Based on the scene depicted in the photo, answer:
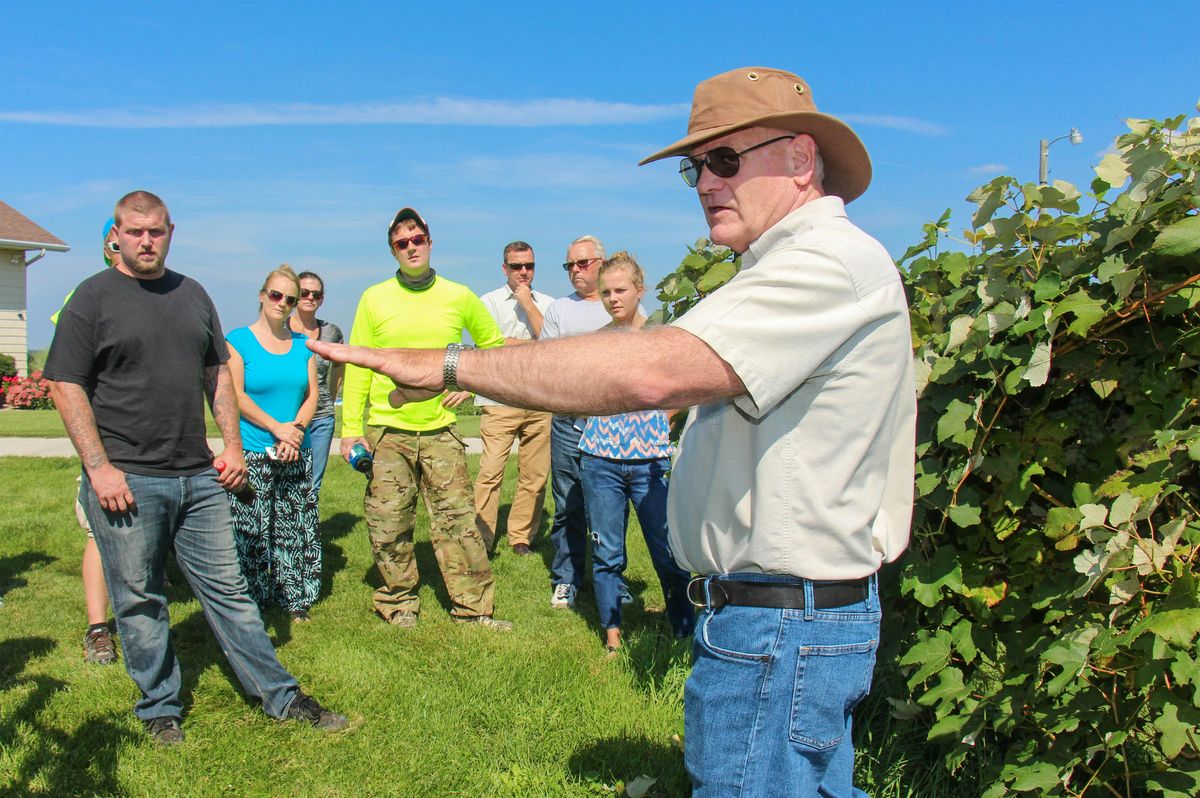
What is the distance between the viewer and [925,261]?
3262mm

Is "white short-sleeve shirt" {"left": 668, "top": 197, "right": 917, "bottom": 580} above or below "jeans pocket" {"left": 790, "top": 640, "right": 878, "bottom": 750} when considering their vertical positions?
above

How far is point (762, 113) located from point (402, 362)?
39.5 inches

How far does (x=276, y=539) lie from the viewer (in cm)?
611

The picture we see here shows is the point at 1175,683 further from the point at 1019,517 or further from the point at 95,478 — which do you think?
the point at 95,478

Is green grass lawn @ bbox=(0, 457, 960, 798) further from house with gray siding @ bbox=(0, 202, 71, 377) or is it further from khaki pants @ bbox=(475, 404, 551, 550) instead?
house with gray siding @ bbox=(0, 202, 71, 377)

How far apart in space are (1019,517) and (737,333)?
1.54 metres

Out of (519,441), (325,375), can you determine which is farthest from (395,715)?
(325,375)

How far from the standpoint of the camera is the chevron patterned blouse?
518cm

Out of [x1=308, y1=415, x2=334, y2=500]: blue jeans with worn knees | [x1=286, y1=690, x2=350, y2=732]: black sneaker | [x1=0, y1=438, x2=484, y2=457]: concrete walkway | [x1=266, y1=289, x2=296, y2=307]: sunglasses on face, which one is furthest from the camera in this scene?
[x1=0, y1=438, x2=484, y2=457]: concrete walkway

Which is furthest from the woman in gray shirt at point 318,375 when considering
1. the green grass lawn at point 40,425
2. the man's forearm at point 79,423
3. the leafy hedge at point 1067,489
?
the green grass lawn at point 40,425

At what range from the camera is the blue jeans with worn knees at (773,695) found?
209cm

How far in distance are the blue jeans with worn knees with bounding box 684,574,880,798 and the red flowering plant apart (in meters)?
24.1

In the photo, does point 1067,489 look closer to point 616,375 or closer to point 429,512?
point 616,375

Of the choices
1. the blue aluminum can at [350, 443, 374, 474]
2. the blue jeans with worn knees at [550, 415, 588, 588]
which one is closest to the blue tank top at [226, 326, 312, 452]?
the blue aluminum can at [350, 443, 374, 474]
